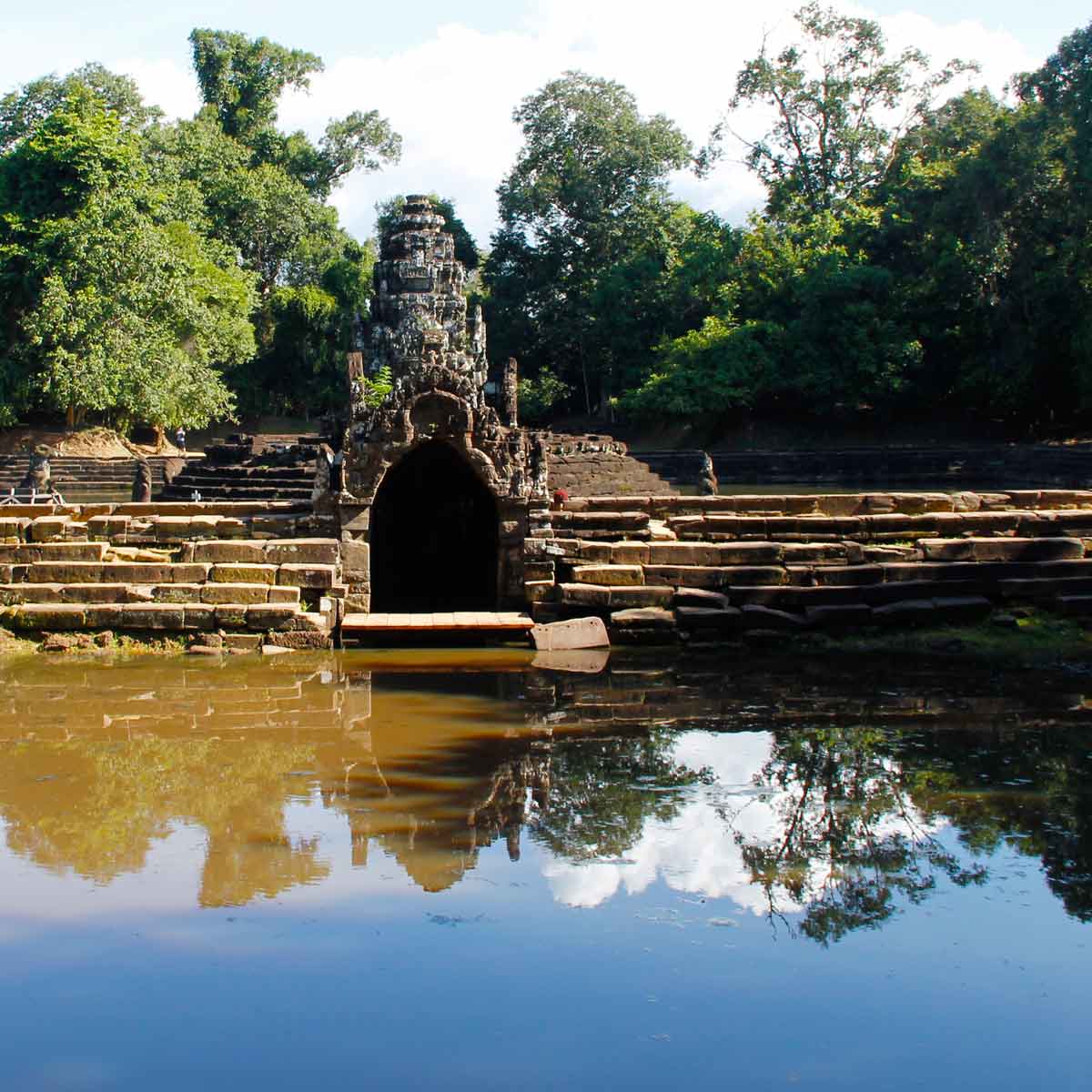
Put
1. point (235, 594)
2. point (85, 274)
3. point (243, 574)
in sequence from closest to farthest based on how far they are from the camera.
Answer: point (235, 594), point (243, 574), point (85, 274)

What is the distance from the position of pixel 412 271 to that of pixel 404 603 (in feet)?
49.0

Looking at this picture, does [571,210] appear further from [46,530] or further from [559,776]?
[559,776]

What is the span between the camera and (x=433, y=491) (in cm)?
1453

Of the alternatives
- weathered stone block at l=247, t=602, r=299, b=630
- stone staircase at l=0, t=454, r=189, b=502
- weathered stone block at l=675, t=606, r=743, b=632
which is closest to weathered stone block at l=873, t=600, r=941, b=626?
weathered stone block at l=675, t=606, r=743, b=632

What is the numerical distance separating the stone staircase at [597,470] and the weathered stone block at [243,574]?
40.5ft

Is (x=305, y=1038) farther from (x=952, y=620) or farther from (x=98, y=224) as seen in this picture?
(x=98, y=224)

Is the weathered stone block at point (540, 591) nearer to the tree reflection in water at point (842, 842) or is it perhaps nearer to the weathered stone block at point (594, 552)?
the weathered stone block at point (594, 552)

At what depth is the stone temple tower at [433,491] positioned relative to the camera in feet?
38.1

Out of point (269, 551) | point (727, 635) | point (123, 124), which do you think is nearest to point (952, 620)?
point (727, 635)

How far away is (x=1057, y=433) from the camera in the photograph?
105 ft

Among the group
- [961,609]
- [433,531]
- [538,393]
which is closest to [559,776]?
[961,609]

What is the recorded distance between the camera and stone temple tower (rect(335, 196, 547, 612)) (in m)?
11.6

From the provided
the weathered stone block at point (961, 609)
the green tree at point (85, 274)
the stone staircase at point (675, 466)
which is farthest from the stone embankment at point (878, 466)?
the weathered stone block at point (961, 609)

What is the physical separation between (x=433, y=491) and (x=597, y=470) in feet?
35.3
